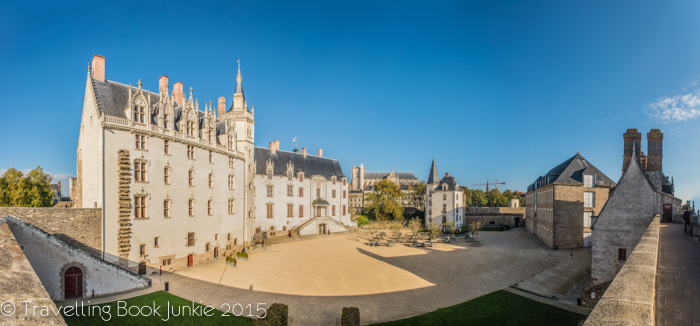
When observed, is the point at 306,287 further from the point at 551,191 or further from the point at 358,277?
the point at 551,191

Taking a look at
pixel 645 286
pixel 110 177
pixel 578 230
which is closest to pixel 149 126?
pixel 110 177

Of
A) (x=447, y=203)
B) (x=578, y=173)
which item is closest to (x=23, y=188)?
Result: (x=447, y=203)

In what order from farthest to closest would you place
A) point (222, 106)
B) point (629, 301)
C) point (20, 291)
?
point (222, 106) < point (20, 291) < point (629, 301)

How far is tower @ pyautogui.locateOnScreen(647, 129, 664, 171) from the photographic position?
49.7 metres

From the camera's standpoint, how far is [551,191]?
3700 cm

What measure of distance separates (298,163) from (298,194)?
6.12 metres

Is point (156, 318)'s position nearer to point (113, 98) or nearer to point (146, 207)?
point (146, 207)

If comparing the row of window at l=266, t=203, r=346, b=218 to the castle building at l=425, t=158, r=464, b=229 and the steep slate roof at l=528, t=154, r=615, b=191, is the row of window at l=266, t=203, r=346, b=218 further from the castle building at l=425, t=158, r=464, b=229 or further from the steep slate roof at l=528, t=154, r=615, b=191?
the steep slate roof at l=528, t=154, r=615, b=191

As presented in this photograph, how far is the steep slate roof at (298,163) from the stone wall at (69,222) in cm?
2619

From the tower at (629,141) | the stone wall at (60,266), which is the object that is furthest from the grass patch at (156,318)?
the tower at (629,141)

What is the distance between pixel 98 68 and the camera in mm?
26438

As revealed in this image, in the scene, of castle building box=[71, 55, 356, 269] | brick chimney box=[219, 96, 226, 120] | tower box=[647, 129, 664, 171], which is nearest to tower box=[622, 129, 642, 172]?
tower box=[647, 129, 664, 171]

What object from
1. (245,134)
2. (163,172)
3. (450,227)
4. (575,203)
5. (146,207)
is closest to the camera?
(146,207)
